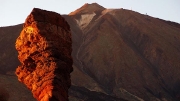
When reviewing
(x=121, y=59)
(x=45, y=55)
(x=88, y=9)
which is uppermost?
(x=45, y=55)

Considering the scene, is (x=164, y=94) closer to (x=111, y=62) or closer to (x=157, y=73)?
(x=157, y=73)

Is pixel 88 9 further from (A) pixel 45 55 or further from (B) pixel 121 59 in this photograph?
(A) pixel 45 55

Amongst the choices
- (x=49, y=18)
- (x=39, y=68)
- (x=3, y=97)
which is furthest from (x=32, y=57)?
(x=3, y=97)

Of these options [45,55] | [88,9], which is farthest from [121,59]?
[45,55]

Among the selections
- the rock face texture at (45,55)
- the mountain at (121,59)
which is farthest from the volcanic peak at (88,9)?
the rock face texture at (45,55)

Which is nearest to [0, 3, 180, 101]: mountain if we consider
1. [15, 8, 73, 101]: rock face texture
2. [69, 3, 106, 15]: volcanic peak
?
[69, 3, 106, 15]: volcanic peak
